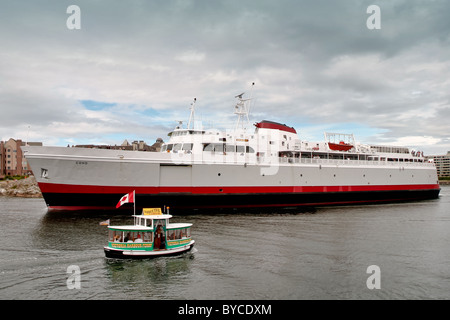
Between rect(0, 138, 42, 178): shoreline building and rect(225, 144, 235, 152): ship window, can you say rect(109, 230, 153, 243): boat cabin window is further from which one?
rect(0, 138, 42, 178): shoreline building

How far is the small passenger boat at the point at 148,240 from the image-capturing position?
15.3m

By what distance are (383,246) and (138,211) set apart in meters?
19.5

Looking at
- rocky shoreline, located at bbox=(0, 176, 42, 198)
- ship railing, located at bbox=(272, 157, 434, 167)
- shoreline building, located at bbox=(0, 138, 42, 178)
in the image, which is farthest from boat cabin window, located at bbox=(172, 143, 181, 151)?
shoreline building, located at bbox=(0, 138, 42, 178)

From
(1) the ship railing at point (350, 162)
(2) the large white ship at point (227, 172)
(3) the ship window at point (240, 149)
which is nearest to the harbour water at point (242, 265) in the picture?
(2) the large white ship at point (227, 172)

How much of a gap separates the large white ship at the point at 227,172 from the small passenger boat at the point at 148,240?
12.8m

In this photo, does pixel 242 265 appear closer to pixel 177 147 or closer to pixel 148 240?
pixel 148 240

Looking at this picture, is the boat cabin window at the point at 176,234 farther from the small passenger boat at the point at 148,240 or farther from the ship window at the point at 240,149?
the ship window at the point at 240,149

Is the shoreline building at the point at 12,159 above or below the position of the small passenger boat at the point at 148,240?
above

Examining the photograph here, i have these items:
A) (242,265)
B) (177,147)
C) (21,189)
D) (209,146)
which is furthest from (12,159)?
(242,265)

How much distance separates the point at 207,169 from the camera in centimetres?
3158

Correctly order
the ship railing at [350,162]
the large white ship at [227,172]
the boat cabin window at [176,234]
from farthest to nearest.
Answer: the ship railing at [350,162], the large white ship at [227,172], the boat cabin window at [176,234]

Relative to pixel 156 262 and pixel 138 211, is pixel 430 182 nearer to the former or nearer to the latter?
pixel 138 211

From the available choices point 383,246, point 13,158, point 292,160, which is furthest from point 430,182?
point 13,158

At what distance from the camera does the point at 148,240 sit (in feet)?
52.1
